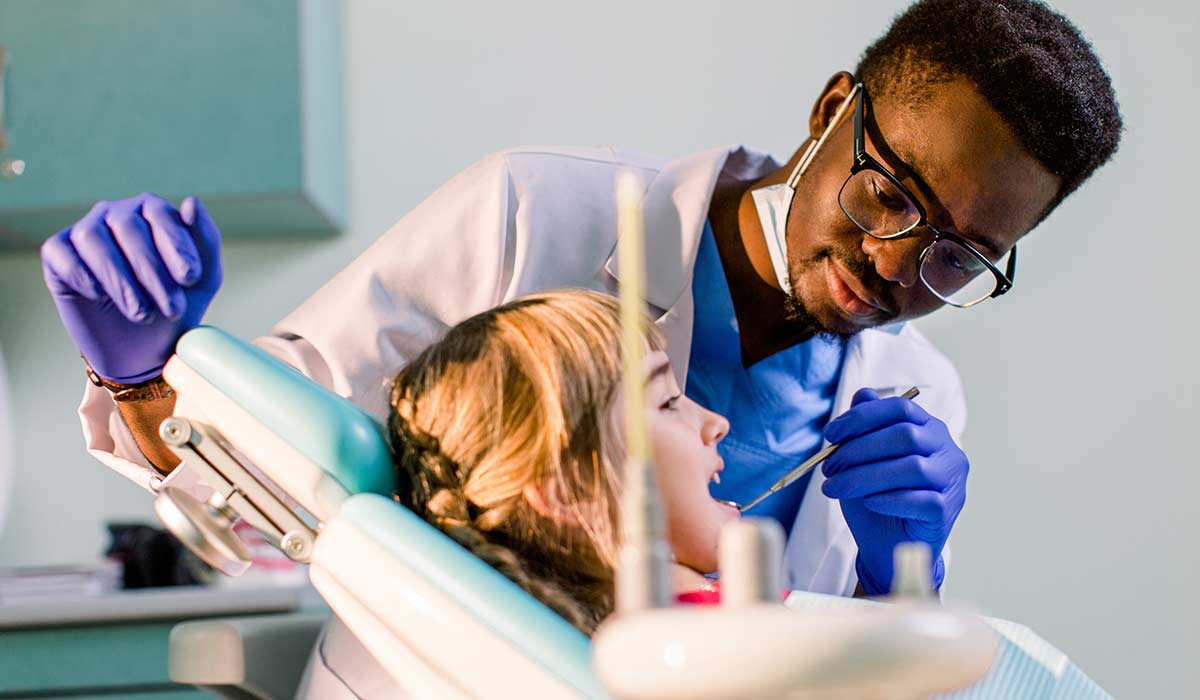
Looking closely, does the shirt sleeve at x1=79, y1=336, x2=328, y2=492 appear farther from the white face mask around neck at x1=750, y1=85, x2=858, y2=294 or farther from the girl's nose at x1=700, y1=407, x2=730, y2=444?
the white face mask around neck at x1=750, y1=85, x2=858, y2=294

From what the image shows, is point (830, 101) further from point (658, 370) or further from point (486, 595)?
point (486, 595)

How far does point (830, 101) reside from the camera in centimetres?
146

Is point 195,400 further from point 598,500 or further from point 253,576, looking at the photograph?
point 253,576

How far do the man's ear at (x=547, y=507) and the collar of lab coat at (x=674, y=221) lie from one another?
0.53m

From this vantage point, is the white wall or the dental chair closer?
the dental chair

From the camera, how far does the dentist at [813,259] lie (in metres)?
1.27

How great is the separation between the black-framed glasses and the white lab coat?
0.22 metres

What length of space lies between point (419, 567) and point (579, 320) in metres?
0.34

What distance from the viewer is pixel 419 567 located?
735 millimetres

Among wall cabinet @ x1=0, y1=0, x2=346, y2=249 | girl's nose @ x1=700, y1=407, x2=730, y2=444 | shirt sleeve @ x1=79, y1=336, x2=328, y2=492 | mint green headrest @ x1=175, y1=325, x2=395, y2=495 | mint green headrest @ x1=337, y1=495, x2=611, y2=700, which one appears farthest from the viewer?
wall cabinet @ x1=0, y1=0, x2=346, y2=249

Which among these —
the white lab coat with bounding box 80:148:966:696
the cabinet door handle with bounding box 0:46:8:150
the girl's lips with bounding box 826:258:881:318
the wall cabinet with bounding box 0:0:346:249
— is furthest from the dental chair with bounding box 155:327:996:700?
the cabinet door handle with bounding box 0:46:8:150

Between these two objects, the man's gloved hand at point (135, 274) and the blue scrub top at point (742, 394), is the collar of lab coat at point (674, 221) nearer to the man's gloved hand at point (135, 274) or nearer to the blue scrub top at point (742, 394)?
the blue scrub top at point (742, 394)

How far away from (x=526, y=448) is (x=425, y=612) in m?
0.25

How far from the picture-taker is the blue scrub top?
1.47 meters
